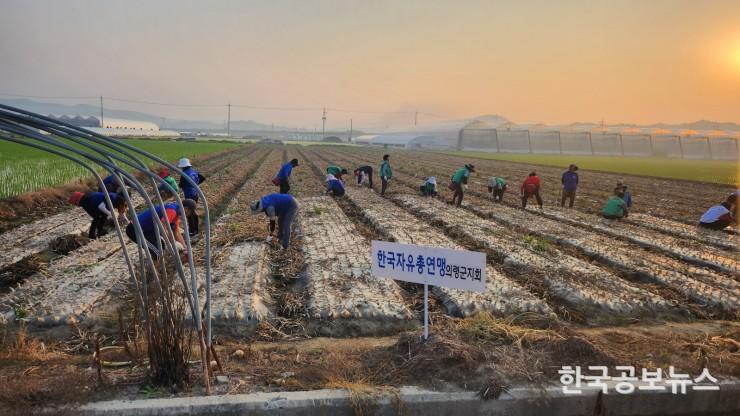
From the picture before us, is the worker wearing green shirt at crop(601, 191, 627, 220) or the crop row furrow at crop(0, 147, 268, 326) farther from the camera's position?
the worker wearing green shirt at crop(601, 191, 627, 220)

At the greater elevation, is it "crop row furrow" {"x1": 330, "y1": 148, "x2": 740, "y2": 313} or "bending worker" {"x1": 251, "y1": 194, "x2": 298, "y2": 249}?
"bending worker" {"x1": 251, "y1": 194, "x2": 298, "y2": 249}

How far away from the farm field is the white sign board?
567 mm

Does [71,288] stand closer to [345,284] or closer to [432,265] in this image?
[345,284]

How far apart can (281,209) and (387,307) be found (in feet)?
10.4

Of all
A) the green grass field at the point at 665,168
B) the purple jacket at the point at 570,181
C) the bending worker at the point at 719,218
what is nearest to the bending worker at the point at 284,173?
the purple jacket at the point at 570,181

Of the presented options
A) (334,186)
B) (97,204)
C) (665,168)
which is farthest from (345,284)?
(665,168)

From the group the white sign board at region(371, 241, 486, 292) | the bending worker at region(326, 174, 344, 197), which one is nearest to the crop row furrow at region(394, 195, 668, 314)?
the white sign board at region(371, 241, 486, 292)

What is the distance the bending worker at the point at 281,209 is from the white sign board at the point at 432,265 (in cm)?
391

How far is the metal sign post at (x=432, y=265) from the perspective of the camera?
12.9ft

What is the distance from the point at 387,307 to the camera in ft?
18.5

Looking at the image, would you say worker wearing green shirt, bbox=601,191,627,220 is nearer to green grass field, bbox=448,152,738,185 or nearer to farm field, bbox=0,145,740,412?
farm field, bbox=0,145,740,412

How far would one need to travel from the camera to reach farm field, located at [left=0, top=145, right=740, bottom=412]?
3930mm

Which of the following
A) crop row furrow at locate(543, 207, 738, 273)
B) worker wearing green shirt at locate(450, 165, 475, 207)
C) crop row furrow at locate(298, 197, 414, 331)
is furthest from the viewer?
worker wearing green shirt at locate(450, 165, 475, 207)

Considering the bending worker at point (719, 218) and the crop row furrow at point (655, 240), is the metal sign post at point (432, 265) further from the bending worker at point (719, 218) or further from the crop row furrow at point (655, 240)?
the bending worker at point (719, 218)
